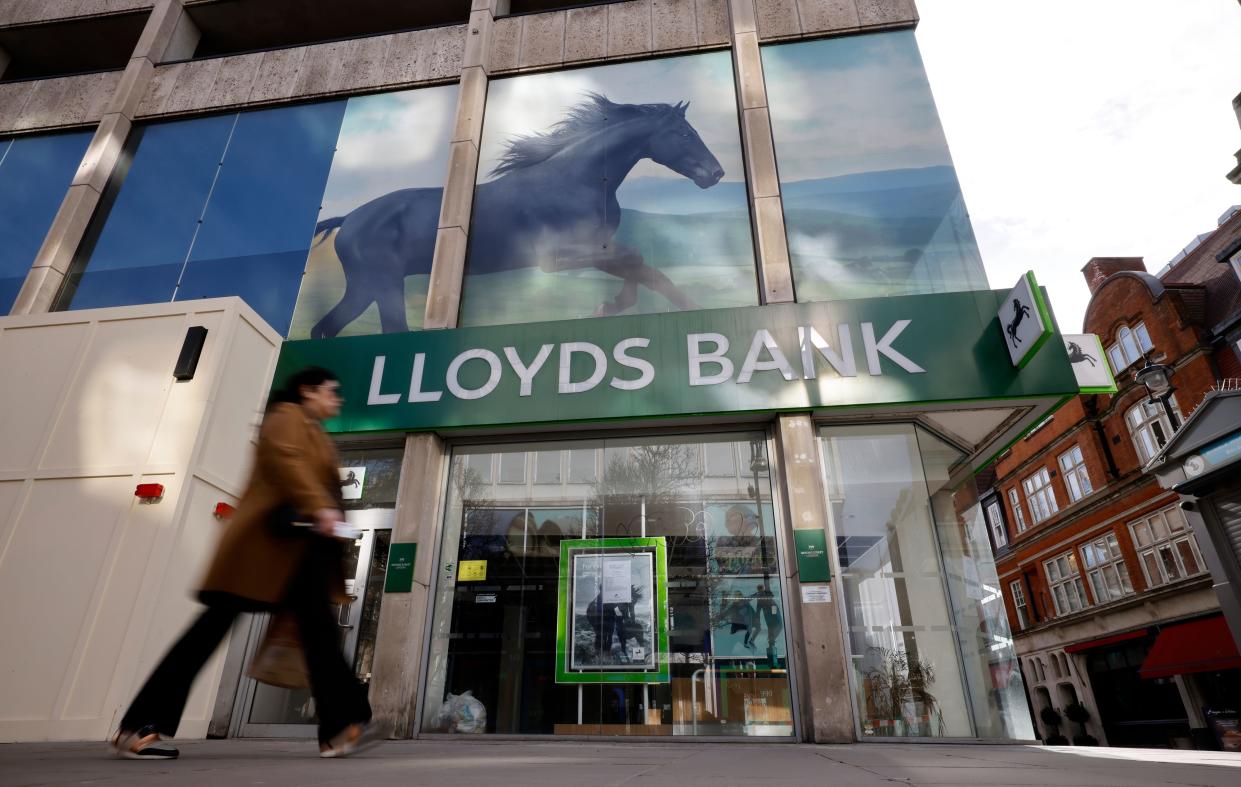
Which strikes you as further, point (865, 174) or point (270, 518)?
point (865, 174)

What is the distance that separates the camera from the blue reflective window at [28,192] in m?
10.6

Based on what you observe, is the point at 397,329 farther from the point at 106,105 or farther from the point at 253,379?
the point at 106,105

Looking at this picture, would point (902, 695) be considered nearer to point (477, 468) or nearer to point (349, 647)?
point (477, 468)

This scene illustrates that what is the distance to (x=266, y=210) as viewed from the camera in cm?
1031

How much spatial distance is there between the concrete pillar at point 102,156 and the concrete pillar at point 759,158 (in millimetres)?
10346

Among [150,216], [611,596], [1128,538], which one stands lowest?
[611,596]

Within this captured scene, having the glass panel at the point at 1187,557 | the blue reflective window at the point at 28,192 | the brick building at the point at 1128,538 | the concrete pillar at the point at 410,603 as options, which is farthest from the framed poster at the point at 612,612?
the glass panel at the point at 1187,557

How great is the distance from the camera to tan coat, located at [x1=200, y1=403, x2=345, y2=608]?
2738mm

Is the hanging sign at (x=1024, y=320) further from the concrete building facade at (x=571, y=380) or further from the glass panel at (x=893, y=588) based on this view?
the glass panel at (x=893, y=588)

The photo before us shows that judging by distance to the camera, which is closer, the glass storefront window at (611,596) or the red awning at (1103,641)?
the glass storefront window at (611,596)

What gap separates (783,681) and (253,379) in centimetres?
664

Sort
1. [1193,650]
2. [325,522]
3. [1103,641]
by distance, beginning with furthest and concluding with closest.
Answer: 1. [1103,641]
2. [1193,650]
3. [325,522]

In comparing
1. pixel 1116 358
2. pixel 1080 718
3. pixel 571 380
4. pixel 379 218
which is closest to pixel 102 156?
pixel 379 218

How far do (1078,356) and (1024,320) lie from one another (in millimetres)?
1069
